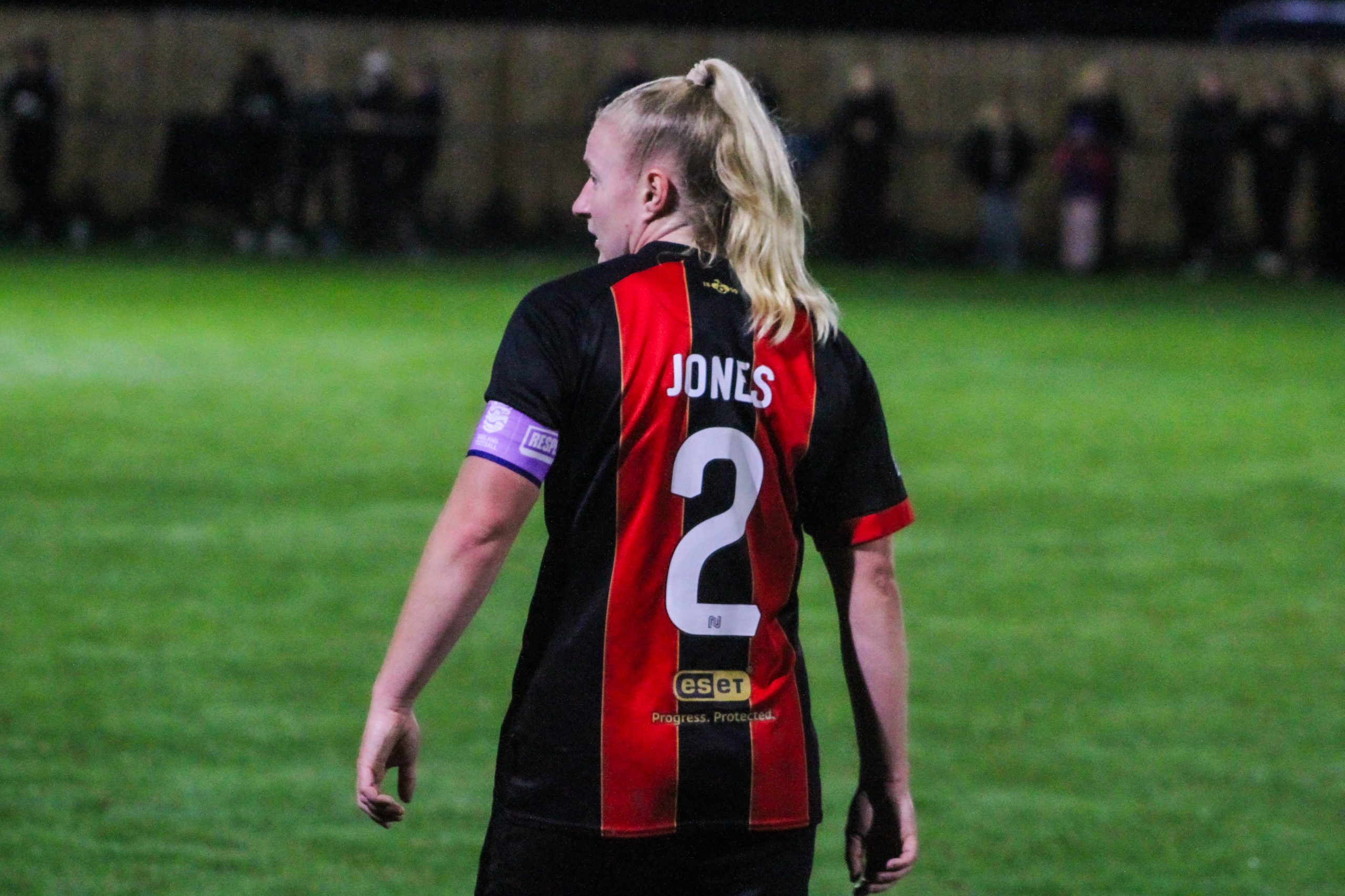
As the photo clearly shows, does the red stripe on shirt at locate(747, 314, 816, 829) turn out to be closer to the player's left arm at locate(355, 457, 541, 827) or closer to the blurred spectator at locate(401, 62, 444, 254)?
the player's left arm at locate(355, 457, 541, 827)

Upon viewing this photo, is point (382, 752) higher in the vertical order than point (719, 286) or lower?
lower

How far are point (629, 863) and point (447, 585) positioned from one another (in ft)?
1.51

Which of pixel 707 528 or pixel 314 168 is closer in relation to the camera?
pixel 707 528

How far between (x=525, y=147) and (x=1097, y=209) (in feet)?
24.4

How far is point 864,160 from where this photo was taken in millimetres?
23469

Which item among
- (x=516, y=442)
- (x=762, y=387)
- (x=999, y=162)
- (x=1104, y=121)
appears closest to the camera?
(x=516, y=442)

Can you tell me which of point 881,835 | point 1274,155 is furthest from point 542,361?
point 1274,155

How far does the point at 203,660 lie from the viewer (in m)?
Answer: 6.94

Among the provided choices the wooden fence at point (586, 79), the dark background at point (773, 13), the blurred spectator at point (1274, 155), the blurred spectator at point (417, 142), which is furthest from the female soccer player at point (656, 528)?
the dark background at point (773, 13)

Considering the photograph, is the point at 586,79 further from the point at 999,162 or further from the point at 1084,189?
the point at 1084,189

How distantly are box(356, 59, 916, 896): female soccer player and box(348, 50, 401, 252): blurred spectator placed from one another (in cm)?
2071

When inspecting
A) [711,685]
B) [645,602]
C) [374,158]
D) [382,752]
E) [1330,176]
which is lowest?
[374,158]

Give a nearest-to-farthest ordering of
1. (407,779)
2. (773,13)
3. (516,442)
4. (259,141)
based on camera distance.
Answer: (516,442) < (407,779) < (259,141) < (773,13)

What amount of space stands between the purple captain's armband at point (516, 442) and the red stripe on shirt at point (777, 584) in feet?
1.00
